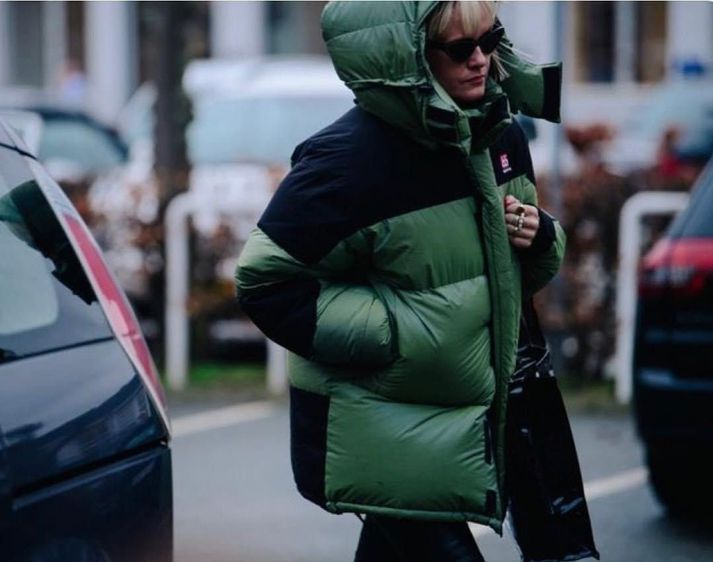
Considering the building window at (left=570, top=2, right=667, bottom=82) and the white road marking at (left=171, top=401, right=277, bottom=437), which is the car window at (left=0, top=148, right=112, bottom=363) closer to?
the white road marking at (left=171, top=401, right=277, bottom=437)

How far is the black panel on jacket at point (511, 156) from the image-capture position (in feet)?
11.6

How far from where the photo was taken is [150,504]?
9.89 feet

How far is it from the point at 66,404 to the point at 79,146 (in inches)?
434

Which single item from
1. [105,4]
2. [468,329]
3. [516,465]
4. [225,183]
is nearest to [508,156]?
[468,329]

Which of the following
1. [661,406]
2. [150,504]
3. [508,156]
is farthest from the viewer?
[661,406]

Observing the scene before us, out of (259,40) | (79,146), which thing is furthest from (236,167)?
(259,40)

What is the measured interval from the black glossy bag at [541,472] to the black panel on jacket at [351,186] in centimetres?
43

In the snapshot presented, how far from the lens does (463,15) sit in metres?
3.37

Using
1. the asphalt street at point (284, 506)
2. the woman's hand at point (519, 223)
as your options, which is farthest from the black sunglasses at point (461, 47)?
the asphalt street at point (284, 506)

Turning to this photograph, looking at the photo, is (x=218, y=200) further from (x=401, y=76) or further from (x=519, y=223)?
(x=401, y=76)

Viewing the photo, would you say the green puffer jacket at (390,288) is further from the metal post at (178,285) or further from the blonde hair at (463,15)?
the metal post at (178,285)

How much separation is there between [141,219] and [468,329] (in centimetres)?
629

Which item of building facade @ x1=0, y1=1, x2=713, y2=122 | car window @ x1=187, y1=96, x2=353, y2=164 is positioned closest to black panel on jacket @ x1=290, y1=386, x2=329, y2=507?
car window @ x1=187, y1=96, x2=353, y2=164

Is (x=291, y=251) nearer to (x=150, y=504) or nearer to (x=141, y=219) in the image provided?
(x=150, y=504)
